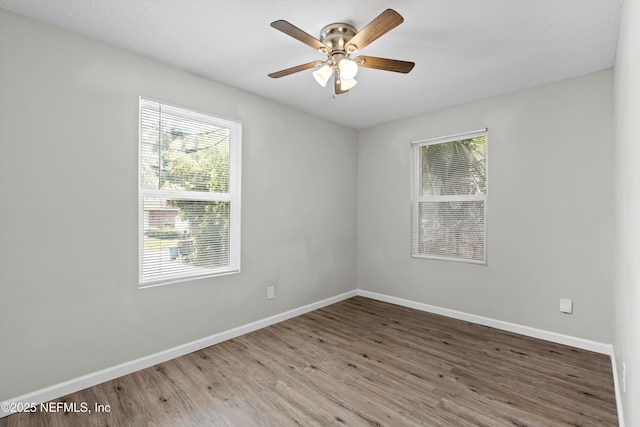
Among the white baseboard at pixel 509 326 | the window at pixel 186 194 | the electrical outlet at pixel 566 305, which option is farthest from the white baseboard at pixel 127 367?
the electrical outlet at pixel 566 305

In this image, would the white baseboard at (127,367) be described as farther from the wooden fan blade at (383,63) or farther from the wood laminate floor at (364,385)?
the wooden fan blade at (383,63)

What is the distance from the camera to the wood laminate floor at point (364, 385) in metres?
1.91

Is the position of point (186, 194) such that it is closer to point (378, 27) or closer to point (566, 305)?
point (378, 27)

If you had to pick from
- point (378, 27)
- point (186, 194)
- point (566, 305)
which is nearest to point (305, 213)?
point (186, 194)

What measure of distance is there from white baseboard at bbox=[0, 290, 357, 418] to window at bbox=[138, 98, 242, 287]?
1.95 feet

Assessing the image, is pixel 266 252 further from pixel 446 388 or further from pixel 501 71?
pixel 501 71

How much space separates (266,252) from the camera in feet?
11.2

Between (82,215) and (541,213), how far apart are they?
391 cm

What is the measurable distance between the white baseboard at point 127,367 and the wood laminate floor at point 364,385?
0.06 meters

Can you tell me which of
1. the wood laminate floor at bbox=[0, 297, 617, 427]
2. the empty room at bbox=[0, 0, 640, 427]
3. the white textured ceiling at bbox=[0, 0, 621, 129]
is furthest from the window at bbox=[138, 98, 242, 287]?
the wood laminate floor at bbox=[0, 297, 617, 427]

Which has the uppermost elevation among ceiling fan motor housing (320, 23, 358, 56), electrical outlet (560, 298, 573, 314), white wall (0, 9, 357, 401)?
ceiling fan motor housing (320, 23, 358, 56)

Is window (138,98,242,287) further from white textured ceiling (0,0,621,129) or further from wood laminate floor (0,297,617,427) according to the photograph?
wood laminate floor (0,297,617,427)

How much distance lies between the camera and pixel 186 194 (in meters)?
2.80

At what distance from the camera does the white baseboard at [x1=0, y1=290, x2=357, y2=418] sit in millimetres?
2008
